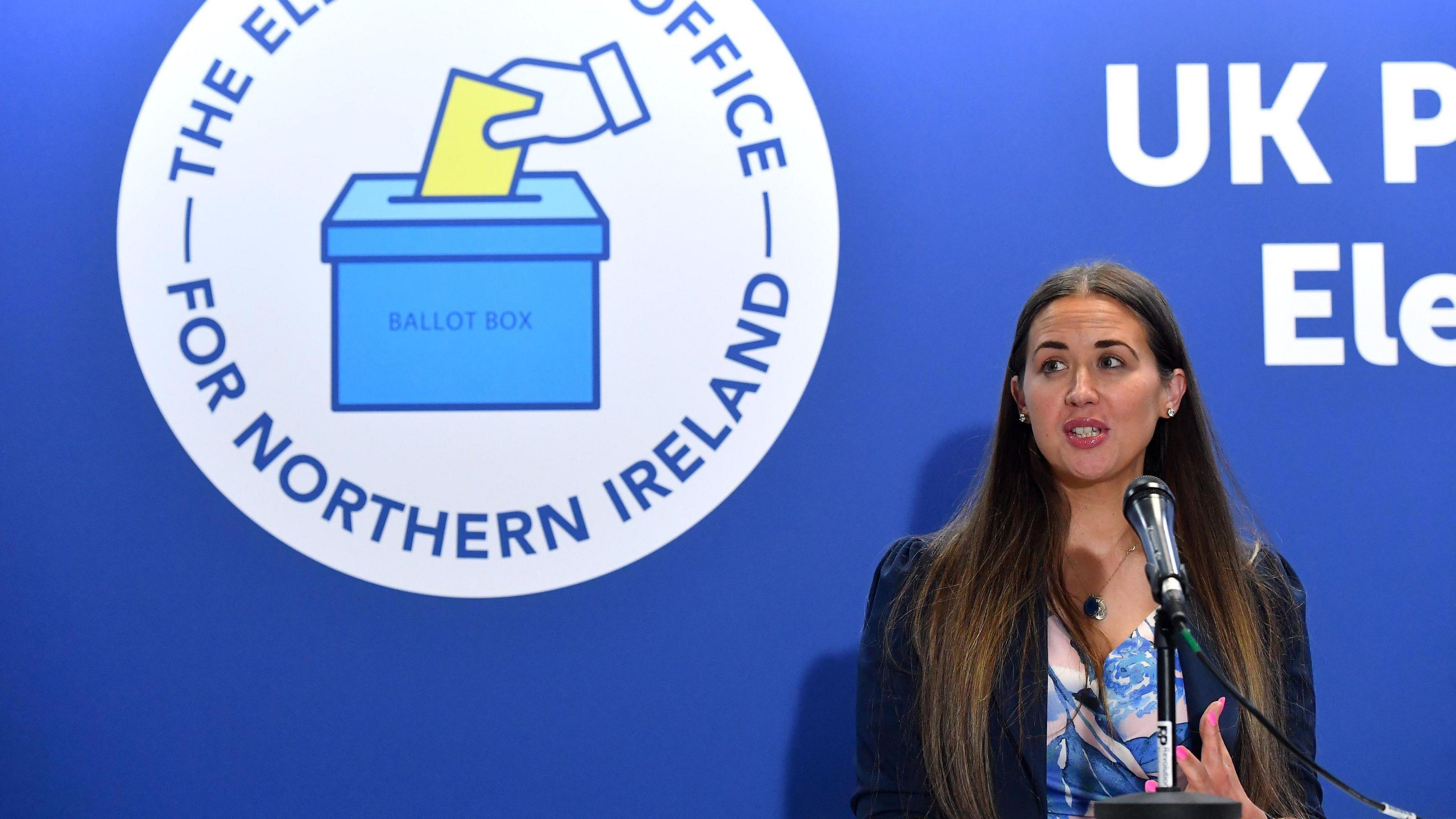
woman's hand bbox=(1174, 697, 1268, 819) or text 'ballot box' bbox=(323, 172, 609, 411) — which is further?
text 'ballot box' bbox=(323, 172, 609, 411)

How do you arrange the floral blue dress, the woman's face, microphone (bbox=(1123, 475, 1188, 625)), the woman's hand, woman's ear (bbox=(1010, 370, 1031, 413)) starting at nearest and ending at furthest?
microphone (bbox=(1123, 475, 1188, 625)) < the woman's hand < the floral blue dress < the woman's face < woman's ear (bbox=(1010, 370, 1031, 413))

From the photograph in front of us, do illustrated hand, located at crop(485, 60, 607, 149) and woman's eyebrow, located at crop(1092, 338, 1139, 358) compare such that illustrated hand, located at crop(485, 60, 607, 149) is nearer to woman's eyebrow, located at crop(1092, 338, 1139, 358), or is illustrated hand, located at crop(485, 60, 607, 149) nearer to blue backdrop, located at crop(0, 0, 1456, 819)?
blue backdrop, located at crop(0, 0, 1456, 819)

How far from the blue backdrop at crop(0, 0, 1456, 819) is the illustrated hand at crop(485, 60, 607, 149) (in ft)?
1.25

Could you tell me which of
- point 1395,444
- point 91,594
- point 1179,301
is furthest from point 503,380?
point 1395,444

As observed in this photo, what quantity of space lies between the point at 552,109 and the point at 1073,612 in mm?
1258

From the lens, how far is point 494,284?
7.50 feet

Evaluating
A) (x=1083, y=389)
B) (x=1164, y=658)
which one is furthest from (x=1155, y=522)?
(x=1083, y=389)

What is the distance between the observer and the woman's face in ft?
6.12

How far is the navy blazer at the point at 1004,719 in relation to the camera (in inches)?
70.6

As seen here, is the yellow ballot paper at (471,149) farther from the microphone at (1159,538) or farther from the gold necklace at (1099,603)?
the microphone at (1159,538)

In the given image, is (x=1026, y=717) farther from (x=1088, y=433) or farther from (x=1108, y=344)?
(x=1108, y=344)

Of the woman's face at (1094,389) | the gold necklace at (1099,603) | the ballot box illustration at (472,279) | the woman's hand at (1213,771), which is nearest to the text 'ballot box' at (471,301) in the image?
the ballot box illustration at (472,279)

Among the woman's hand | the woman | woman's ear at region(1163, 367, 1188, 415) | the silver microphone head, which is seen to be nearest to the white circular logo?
the woman

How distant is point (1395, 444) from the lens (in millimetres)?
2268
